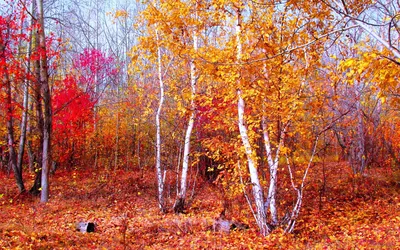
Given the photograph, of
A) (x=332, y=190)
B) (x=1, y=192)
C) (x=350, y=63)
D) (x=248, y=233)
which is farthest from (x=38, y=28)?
(x=332, y=190)

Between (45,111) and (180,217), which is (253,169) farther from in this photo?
(45,111)

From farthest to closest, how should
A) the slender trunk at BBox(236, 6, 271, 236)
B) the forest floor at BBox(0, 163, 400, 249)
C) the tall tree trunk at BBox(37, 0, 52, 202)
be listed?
the tall tree trunk at BBox(37, 0, 52, 202)
the slender trunk at BBox(236, 6, 271, 236)
the forest floor at BBox(0, 163, 400, 249)

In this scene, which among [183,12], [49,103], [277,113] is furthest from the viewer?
[49,103]

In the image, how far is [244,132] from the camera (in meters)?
7.83

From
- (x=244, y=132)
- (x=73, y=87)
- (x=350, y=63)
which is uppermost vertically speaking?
(x=73, y=87)

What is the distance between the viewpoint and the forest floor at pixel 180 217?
259 inches

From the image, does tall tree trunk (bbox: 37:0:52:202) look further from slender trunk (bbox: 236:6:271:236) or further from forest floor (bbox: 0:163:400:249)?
slender trunk (bbox: 236:6:271:236)

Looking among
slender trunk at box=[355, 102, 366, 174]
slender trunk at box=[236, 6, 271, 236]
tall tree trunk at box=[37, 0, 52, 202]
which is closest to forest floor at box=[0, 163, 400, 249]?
slender trunk at box=[236, 6, 271, 236]

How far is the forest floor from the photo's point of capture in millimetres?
6574

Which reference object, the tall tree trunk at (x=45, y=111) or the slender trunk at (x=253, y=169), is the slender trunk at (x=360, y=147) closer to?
the slender trunk at (x=253, y=169)

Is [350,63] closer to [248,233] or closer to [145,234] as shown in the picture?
[248,233]

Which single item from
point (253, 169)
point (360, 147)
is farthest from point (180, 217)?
point (360, 147)

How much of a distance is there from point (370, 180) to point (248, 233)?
6748 mm

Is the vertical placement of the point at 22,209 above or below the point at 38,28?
below
